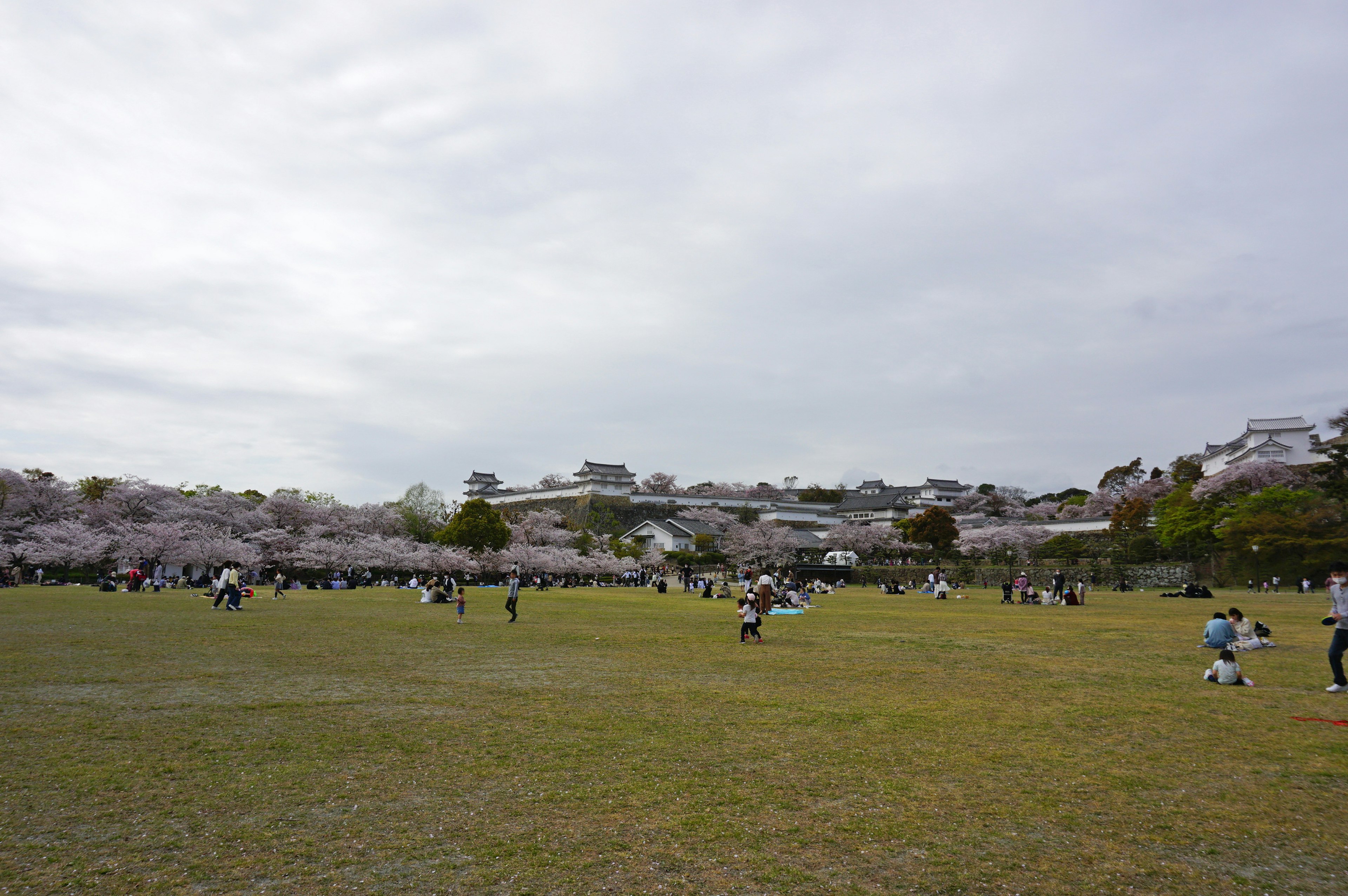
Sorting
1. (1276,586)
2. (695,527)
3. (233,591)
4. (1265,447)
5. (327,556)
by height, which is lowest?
(1276,586)

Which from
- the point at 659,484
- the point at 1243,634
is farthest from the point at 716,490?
the point at 1243,634

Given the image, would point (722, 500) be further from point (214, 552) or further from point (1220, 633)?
point (1220, 633)

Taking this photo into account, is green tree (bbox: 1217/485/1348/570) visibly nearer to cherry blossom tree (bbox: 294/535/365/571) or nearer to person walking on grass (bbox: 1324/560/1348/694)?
person walking on grass (bbox: 1324/560/1348/694)

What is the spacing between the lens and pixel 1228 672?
10.4 metres

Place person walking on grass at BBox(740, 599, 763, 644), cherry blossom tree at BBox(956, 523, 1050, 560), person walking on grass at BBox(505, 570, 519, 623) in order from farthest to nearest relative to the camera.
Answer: cherry blossom tree at BBox(956, 523, 1050, 560) < person walking on grass at BBox(505, 570, 519, 623) < person walking on grass at BBox(740, 599, 763, 644)

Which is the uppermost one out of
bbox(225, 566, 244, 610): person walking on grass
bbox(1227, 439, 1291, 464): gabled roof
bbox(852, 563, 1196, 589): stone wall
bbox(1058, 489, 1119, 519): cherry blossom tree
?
bbox(1227, 439, 1291, 464): gabled roof

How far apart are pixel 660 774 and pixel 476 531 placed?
5150cm

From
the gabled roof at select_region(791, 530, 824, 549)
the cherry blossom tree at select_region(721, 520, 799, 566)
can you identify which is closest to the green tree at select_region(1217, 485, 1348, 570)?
the cherry blossom tree at select_region(721, 520, 799, 566)

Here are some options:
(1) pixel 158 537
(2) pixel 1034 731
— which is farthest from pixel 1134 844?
(1) pixel 158 537

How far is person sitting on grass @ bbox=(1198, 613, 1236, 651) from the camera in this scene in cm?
1358

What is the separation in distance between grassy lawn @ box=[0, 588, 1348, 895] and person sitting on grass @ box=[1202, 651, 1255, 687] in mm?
396

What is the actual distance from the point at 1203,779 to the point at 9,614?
24.4 meters

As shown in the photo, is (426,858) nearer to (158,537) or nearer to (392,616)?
(392,616)

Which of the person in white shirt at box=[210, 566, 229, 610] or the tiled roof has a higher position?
the tiled roof
